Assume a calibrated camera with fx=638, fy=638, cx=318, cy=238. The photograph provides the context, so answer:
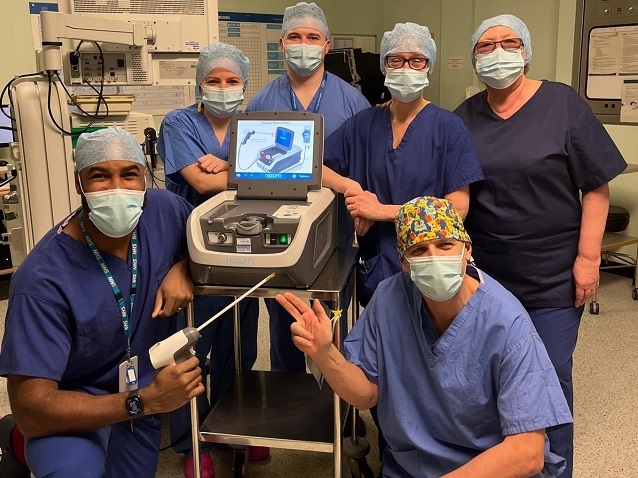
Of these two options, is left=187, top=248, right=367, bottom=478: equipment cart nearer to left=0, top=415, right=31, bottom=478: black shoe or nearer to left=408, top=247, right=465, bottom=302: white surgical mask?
left=408, top=247, right=465, bottom=302: white surgical mask

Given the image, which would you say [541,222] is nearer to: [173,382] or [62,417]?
[173,382]

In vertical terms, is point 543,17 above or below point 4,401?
above

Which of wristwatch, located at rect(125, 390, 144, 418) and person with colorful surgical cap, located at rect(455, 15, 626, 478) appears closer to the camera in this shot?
wristwatch, located at rect(125, 390, 144, 418)

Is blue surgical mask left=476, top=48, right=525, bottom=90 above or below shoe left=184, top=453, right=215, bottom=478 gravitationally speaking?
above

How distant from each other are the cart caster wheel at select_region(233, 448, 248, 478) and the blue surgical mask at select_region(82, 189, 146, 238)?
93 cm

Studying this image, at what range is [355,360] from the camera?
143 cm

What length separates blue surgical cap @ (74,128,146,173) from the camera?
1446 millimetres

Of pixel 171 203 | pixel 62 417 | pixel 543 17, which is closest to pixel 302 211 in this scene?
pixel 171 203

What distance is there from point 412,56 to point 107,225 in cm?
95

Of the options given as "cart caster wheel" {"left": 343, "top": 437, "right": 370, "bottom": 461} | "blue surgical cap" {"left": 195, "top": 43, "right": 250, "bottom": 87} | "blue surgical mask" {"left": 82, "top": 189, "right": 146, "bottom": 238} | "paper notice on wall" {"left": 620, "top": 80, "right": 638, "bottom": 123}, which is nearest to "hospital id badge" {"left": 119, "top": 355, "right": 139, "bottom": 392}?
"blue surgical mask" {"left": 82, "top": 189, "right": 146, "bottom": 238}

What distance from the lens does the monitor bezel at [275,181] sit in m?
1.75

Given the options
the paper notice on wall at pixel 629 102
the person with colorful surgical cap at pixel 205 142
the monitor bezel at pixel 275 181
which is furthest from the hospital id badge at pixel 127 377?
the paper notice on wall at pixel 629 102

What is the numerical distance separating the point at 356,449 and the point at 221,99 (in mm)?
1150

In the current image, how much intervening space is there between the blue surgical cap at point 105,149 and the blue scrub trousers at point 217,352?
634mm
